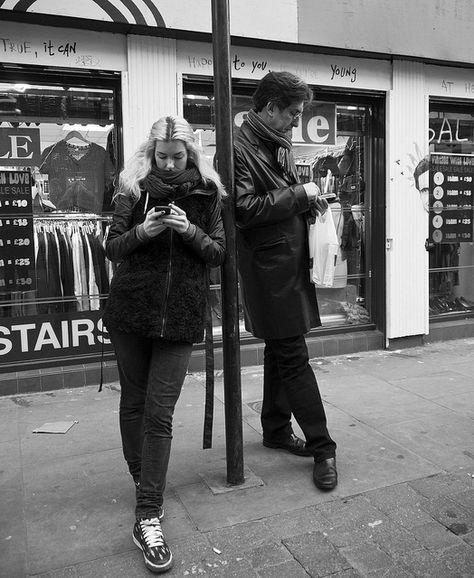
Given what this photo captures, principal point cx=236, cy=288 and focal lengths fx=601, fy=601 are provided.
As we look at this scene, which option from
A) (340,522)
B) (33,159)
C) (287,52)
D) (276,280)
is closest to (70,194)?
(33,159)

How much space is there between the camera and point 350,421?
4.40 meters

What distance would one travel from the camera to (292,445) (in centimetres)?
374

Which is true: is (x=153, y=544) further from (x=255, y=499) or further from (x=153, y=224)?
(x=153, y=224)

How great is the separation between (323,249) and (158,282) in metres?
1.04

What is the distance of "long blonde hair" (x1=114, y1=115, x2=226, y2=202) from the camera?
2.76 m

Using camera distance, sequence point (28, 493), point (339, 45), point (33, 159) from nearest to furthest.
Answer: point (28, 493) < point (33, 159) < point (339, 45)

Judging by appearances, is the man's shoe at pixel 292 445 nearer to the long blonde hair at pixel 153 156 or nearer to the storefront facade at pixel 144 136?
the long blonde hair at pixel 153 156

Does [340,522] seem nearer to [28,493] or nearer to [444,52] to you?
[28,493]

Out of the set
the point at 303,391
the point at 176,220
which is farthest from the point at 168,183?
the point at 303,391

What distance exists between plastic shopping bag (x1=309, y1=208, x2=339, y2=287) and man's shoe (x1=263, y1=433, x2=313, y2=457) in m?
1.06

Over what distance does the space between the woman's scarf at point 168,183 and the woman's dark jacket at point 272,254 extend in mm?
490

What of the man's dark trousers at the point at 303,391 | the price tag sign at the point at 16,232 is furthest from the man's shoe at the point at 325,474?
the price tag sign at the point at 16,232

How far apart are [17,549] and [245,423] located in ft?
6.33

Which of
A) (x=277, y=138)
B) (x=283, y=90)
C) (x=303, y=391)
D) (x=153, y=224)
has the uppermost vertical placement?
(x=283, y=90)
